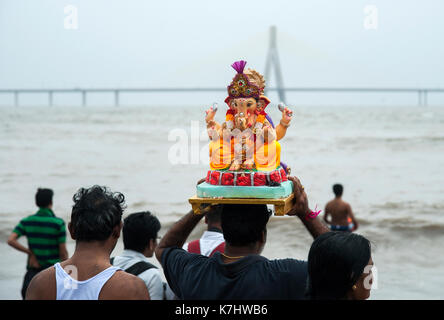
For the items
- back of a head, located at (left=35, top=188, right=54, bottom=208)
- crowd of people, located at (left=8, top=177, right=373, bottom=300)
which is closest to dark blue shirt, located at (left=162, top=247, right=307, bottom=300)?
crowd of people, located at (left=8, top=177, right=373, bottom=300)

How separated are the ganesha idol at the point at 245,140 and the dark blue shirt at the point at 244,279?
0.53 m

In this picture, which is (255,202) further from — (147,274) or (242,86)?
(147,274)

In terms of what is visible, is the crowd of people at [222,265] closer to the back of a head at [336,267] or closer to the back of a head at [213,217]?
the back of a head at [336,267]

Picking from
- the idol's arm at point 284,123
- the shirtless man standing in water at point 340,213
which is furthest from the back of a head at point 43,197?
the shirtless man standing in water at point 340,213

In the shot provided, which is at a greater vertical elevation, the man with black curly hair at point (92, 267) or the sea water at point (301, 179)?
the man with black curly hair at point (92, 267)

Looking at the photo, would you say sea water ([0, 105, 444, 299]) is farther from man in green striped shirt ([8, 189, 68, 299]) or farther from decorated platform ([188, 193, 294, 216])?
man in green striped shirt ([8, 189, 68, 299])

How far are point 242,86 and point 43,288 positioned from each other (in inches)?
61.2

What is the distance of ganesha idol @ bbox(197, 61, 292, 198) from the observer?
3.01 meters

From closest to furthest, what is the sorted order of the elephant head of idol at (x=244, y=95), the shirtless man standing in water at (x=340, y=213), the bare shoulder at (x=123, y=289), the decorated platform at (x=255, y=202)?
the bare shoulder at (x=123, y=289)
the decorated platform at (x=255, y=202)
the elephant head of idol at (x=244, y=95)
the shirtless man standing in water at (x=340, y=213)

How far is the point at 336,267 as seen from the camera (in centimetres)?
207

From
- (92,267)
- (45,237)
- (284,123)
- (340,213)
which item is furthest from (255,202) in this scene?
(340,213)

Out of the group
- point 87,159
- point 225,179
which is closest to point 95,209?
point 225,179

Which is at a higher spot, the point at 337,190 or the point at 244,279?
the point at 244,279

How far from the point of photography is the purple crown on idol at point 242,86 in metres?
3.25
